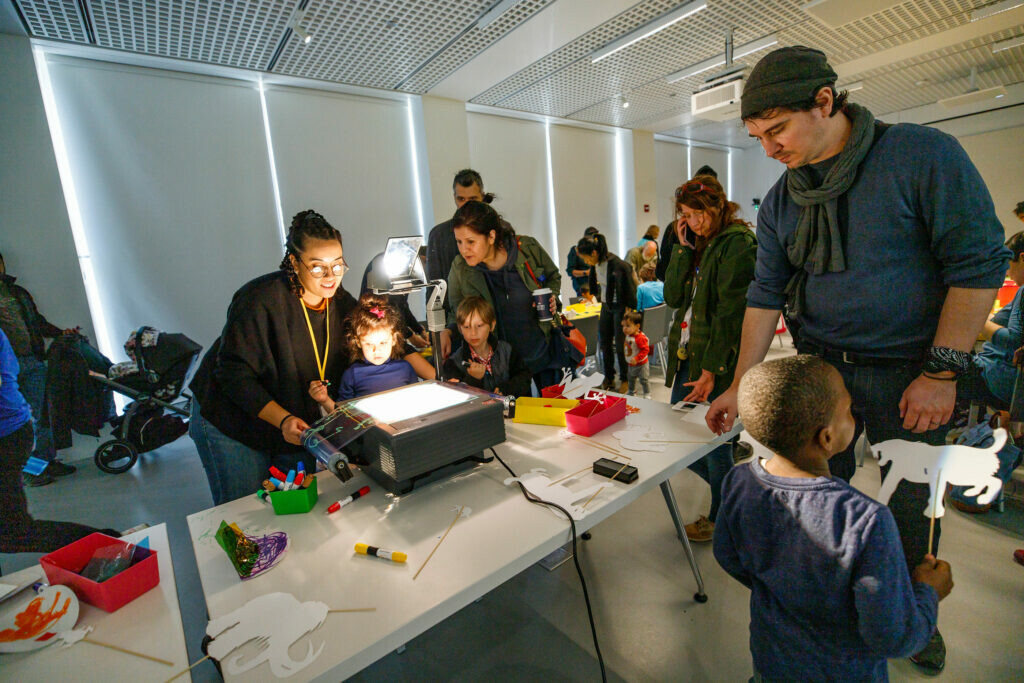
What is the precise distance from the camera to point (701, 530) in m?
2.14

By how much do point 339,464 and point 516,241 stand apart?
1298 mm

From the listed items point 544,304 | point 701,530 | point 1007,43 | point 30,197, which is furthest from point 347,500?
point 1007,43

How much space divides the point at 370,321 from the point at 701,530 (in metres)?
1.64

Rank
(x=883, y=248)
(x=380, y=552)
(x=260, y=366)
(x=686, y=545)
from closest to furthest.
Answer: (x=380, y=552) < (x=883, y=248) < (x=260, y=366) < (x=686, y=545)

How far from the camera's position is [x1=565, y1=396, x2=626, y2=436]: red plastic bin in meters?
1.51

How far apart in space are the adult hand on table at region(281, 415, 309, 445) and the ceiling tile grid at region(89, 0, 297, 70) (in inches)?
112

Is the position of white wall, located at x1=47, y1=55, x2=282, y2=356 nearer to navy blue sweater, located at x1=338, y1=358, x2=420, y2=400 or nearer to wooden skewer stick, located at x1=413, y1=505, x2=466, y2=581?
navy blue sweater, located at x1=338, y1=358, x2=420, y2=400

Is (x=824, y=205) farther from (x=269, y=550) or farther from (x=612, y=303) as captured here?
(x=612, y=303)

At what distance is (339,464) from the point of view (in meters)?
1.15

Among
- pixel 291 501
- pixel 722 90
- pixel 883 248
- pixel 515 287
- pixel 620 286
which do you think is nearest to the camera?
pixel 883 248

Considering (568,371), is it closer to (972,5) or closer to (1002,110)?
(972,5)

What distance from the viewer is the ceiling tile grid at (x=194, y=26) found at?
2.91 metres

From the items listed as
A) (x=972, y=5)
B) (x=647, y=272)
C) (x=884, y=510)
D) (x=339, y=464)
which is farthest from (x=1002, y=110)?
(x=339, y=464)

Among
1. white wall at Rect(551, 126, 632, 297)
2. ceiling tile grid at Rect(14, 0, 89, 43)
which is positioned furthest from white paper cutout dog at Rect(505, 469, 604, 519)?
white wall at Rect(551, 126, 632, 297)
